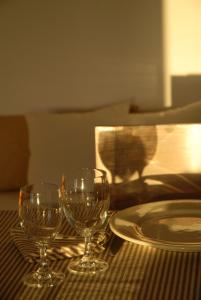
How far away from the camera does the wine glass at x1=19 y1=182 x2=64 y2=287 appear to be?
997mm

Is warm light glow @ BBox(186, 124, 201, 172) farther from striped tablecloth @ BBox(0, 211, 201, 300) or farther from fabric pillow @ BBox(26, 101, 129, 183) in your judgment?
fabric pillow @ BBox(26, 101, 129, 183)

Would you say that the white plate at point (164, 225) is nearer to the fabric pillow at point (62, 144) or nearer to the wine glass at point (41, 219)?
the wine glass at point (41, 219)

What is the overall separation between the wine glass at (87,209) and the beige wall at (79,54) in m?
1.53

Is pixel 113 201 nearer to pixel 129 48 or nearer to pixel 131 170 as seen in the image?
pixel 131 170

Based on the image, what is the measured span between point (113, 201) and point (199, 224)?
368 mm

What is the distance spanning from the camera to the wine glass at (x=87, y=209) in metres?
1.04

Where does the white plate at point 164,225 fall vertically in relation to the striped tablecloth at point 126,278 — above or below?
above

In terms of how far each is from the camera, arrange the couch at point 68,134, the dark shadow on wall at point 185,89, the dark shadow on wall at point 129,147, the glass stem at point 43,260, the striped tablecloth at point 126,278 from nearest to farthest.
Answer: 1. the striped tablecloth at point 126,278
2. the glass stem at point 43,260
3. the dark shadow on wall at point 129,147
4. the couch at point 68,134
5. the dark shadow on wall at point 185,89

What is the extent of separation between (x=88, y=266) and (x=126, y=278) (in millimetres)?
82

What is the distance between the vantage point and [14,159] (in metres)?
2.50

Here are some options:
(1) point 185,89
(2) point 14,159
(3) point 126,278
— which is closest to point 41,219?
(3) point 126,278

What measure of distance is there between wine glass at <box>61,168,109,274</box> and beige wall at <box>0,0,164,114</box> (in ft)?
5.03

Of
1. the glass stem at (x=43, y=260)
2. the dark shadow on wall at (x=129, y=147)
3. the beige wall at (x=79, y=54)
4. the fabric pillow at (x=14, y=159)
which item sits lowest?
the fabric pillow at (x=14, y=159)

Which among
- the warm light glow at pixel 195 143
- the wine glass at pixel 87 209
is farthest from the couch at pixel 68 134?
the wine glass at pixel 87 209
